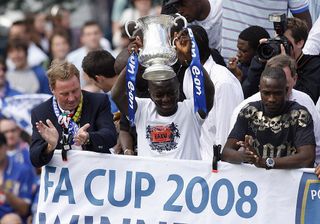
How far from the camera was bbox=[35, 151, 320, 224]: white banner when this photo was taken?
10992 mm

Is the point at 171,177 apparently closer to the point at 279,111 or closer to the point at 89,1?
the point at 279,111

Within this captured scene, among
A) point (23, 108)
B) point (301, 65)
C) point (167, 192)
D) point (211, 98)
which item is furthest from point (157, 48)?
point (23, 108)

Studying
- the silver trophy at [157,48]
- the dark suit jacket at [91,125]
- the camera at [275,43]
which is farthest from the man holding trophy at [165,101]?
the camera at [275,43]

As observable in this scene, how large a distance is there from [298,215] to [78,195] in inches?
66.9

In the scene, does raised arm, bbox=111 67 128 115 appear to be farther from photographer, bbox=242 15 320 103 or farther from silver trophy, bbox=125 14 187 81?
photographer, bbox=242 15 320 103

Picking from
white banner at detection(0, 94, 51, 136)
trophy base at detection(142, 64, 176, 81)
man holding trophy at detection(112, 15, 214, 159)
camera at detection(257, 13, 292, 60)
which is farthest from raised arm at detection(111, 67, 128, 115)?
white banner at detection(0, 94, 51, 136)

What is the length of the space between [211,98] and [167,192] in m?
0.78

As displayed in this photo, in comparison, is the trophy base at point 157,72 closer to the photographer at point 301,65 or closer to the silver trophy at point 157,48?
the silver trophy at point 157,48

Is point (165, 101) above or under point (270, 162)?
above

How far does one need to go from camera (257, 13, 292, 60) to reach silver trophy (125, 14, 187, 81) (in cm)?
84

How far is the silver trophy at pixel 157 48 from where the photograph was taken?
11016 mm

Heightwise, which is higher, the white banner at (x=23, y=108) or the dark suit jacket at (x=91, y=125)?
the dark suit jacket at (x=91, y=125)

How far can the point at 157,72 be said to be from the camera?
11.0 m

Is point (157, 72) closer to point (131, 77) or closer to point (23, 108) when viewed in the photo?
point (131, 77)
